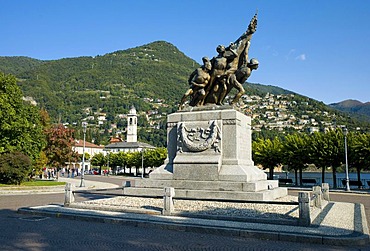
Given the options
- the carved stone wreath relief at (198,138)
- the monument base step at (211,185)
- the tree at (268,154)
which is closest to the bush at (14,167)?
the monument base step at (211,185)

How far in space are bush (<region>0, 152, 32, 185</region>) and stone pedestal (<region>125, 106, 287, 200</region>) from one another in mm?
16373

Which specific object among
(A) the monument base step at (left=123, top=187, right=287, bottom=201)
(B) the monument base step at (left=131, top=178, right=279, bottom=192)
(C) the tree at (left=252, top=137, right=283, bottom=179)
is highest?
(C) the tree at (left=252, top=137, right=283, bottom=179)

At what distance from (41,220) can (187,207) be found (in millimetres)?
5152

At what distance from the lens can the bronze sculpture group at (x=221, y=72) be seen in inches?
719

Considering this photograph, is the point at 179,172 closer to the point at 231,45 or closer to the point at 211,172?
the point at 211,172

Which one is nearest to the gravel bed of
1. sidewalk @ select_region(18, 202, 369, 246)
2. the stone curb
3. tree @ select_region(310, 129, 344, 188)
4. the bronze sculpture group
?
sidewalk @ select_region(18, 202, 369, 246)

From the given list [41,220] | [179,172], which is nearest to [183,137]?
[179,172]

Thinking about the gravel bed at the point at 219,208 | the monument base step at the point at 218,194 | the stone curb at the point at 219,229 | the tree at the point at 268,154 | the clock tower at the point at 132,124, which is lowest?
the stone curb at the point at 219,229

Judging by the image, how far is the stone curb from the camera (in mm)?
9125

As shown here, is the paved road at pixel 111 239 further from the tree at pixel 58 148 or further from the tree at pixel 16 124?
the tree at pixel 58 148

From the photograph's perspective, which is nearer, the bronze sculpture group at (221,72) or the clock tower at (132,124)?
the bronze sculpture group at (221,72)

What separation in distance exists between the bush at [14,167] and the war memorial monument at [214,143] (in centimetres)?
1631

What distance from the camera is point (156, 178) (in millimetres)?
17359

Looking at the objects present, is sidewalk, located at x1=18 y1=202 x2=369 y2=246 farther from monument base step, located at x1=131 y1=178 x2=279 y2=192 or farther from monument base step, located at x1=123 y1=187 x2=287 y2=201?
monument base step, located at x1=131 y1=178 x2=279 y2=192
